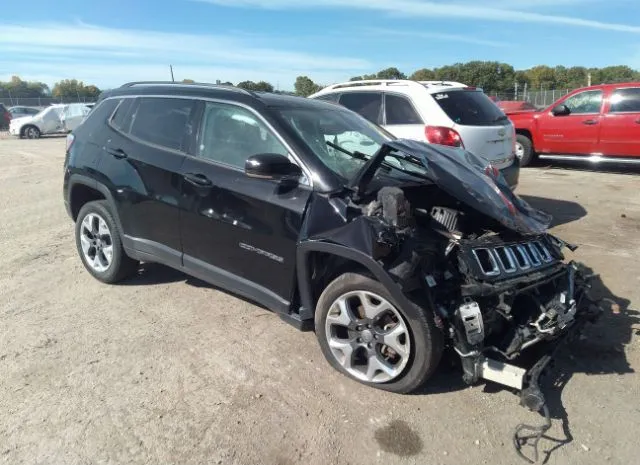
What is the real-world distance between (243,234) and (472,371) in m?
1.77

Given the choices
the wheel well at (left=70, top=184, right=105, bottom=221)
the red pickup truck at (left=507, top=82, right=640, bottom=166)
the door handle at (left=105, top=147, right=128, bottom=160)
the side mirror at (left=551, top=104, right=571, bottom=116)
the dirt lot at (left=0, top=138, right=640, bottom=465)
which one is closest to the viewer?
the dirt lot at (left=0, top=138, right=640, bottom=465)

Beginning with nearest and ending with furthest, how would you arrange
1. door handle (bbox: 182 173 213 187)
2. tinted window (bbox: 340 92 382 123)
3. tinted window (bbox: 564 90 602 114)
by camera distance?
1. door handle (bbox: 182 173 213 187)
2. tinted window (bbox: 340 92 382 123)
3. tinted window (bbox: 564 90 602 114)

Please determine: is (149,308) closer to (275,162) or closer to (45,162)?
(275,162)

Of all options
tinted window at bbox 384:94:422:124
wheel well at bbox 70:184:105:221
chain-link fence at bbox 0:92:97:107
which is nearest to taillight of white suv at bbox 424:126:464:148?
tinted window at bbox 384:94:422:124

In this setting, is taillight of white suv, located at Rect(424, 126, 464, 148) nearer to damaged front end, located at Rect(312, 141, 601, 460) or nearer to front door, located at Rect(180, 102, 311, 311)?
damaged front end, located at Rect(312, 141, 601, 460)

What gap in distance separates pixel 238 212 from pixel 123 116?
1956 millimetres

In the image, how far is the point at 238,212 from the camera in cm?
359

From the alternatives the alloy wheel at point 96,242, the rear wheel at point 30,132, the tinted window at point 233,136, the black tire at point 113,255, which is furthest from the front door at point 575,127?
the rear wheel at point 30,132

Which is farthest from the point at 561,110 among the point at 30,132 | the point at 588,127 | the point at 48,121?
the point at 30,132

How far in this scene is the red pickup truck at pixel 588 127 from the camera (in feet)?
34.0

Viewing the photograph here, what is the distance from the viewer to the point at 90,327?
13.3 ft

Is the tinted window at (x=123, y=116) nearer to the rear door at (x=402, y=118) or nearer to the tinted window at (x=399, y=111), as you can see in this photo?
the rear door at (x=402, y=118)

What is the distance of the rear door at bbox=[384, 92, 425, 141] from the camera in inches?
264

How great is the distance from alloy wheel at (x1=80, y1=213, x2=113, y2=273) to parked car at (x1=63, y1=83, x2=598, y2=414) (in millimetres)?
358
